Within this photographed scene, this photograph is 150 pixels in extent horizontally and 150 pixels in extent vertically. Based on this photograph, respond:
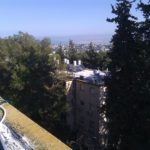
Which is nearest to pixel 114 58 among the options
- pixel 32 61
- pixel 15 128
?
pixel 15 128

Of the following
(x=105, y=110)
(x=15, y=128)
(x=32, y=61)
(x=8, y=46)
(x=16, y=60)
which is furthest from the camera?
(x=8, y=46)

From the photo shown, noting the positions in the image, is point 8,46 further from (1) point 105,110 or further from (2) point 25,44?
(1) point 105,110

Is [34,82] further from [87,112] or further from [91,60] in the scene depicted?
[91,60]

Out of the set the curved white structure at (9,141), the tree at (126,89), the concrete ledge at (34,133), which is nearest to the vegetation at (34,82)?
the tree at (126,89)

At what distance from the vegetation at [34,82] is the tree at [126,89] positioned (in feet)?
32.5

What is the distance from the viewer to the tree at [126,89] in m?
19.9

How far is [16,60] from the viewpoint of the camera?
38.7 meters

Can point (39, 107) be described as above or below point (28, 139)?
below

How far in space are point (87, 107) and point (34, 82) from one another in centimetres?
503

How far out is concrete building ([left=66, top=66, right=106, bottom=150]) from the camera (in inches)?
1278

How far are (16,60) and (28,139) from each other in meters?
28.8

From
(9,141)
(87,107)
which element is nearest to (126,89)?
(9,141)

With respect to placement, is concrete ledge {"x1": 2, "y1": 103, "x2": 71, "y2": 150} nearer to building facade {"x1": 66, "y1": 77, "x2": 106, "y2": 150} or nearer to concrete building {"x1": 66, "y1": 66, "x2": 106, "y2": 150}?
building facade {"x1": 66, "y1": 77, "x2": 106, "y2": 150}

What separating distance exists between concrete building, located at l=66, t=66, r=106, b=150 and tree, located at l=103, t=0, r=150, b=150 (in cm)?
882
